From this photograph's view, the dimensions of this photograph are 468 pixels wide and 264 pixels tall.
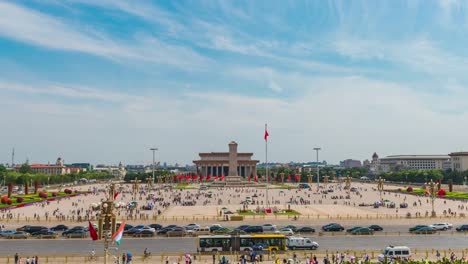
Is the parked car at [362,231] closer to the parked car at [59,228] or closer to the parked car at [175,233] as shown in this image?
the parked car at [175,233]

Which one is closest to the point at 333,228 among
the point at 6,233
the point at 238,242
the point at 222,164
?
the point at 238,242

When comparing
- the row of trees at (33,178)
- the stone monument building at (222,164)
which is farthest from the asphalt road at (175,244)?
the stone monument building at (222,164)

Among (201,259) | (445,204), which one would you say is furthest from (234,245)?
(445,204)

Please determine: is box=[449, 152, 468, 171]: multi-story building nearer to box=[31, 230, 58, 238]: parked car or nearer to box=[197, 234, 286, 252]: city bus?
box=[197, 234, 286, 252]: city bus

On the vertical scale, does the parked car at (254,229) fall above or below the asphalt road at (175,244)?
above

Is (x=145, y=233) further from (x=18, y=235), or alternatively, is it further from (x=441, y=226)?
(x=441, y=226)

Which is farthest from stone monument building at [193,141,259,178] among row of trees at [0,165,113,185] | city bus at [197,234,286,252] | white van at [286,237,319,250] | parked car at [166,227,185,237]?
city bus at [197,234,286,252]
